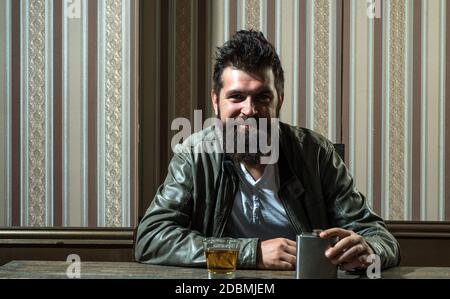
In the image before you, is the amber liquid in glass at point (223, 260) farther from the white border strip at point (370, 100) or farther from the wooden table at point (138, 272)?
the white border strip at point (370, 100)

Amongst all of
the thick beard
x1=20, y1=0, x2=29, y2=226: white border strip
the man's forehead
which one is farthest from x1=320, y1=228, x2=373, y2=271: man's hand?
x1=20, y1=0, x2=29, y2=226: white border strip

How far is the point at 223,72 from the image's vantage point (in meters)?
2.10

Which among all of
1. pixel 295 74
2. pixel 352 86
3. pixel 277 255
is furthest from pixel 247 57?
pixel 352 86

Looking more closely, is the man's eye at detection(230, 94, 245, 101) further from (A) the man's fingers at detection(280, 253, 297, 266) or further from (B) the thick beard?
(A) the man's fingers at detection(280, 253, 297, 266)

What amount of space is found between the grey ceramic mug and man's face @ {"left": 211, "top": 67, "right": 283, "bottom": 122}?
636 millimetres

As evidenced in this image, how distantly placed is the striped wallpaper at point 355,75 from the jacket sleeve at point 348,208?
1.20 meters

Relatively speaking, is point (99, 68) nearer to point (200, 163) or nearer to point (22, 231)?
point (22, 231)

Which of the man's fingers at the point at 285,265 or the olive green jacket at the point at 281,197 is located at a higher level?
the olive green jacket at the point at 281,197

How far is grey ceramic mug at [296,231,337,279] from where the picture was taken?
1.41 m

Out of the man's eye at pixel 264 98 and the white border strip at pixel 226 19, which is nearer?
the man's eye at pixel 264 98

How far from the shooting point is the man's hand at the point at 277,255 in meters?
1.59

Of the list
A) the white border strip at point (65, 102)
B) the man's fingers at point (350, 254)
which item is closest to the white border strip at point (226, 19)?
the white border strip at point (65, 102)

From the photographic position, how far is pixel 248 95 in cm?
200
